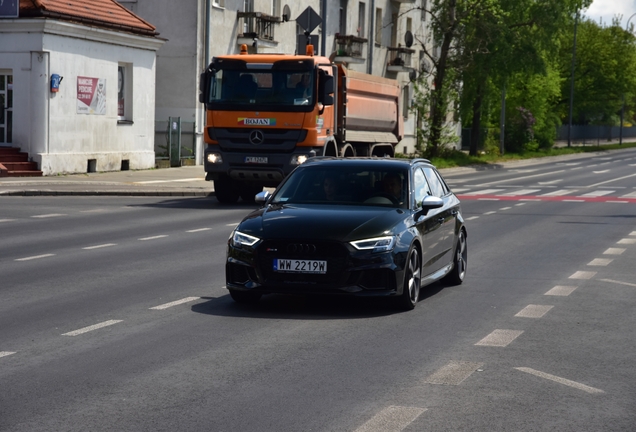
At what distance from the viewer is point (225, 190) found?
2684 centimetres

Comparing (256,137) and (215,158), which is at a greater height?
(256,137)

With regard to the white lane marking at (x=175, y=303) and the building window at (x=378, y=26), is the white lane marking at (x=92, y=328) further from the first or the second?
the building window at (x=378, y=26)

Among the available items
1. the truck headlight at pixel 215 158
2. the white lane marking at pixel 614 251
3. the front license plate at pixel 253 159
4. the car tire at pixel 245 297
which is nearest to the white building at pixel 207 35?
the truck headlight at pixel 215 158

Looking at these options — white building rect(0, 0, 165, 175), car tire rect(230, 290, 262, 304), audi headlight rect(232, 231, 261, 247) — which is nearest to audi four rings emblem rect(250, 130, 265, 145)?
white building rect(0, 0, 165, 175)

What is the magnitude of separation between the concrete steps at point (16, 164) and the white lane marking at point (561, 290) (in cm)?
2202

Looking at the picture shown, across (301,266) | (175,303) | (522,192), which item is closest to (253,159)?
(522,192)

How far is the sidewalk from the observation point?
2767 centimetres

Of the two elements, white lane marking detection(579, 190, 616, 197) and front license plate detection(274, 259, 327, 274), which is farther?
white lane marking detection(579, 190, 616, 197)

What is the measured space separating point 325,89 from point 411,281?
14.9 metres

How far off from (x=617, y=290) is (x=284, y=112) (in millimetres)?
13692

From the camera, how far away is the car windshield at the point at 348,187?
37.8 feet

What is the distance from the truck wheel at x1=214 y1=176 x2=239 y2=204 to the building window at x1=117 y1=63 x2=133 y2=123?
12.5m

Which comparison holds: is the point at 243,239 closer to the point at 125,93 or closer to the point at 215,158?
the point at 215,158

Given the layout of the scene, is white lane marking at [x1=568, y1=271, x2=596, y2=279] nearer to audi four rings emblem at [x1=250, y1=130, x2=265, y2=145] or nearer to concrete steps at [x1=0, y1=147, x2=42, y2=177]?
audi four rings emblem at [x1=250, y1=130, x2=265, y2=145]
